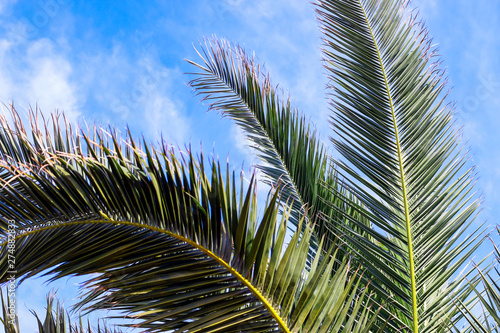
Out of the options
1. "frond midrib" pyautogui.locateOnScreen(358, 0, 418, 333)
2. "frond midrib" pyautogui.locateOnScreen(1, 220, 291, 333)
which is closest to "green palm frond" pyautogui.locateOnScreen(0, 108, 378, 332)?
"frond midrib" pyautogui.locateOnScreen(1, 220, 291, 333)

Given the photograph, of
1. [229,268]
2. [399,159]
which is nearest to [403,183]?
[399,159]

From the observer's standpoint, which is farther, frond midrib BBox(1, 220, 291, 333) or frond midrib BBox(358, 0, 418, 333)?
frond midrib BBox(358, 0, 418, 333)

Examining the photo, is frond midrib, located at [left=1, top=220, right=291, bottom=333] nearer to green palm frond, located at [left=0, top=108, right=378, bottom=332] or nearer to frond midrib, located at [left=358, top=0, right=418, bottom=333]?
green palm frond, located at [left=0, top=108, right=378, bottom=332]

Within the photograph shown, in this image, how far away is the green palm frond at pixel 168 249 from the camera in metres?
1.75

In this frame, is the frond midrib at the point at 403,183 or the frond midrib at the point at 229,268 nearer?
the frond midrib at the point at 229,268

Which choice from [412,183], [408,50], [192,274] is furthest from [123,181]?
[408,50]

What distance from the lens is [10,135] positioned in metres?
2.33

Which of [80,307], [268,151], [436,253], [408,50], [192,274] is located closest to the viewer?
[192,274]

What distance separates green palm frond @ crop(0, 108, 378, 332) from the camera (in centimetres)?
175

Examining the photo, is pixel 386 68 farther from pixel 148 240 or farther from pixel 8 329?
pixel 8 329

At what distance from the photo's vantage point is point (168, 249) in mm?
1772

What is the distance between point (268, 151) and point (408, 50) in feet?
4.81

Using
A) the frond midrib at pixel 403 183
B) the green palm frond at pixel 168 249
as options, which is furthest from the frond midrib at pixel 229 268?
the frond midrib at pixel 403 183

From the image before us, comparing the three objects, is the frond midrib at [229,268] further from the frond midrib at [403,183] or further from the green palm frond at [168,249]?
the frond midrib at [403,183]
